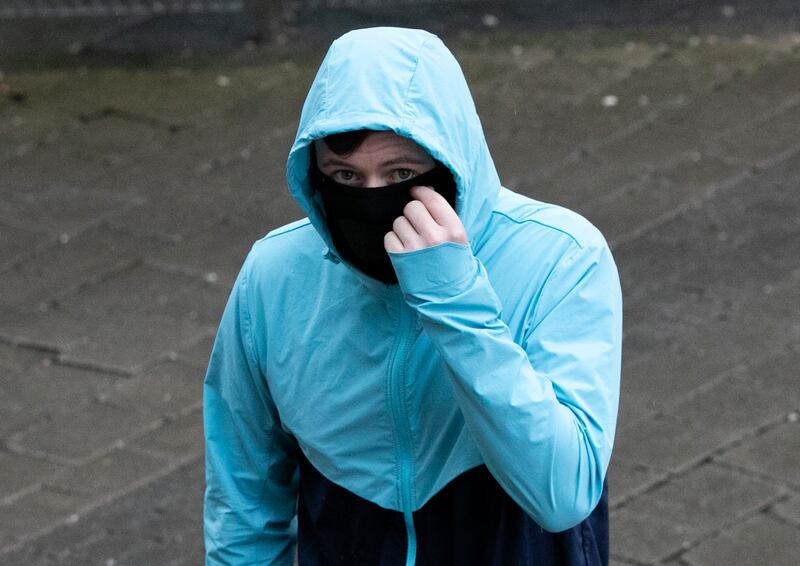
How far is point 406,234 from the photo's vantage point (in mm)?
1798

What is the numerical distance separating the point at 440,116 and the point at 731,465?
2.45 m

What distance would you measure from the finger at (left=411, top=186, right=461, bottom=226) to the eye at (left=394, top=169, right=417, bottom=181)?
0.04m

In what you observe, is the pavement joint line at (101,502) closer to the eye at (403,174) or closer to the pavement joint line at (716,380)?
the pavement joint line at (716,380)

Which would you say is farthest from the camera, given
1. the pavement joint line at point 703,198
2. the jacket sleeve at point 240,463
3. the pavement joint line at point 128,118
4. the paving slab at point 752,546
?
the pavement joint line at point 128,118

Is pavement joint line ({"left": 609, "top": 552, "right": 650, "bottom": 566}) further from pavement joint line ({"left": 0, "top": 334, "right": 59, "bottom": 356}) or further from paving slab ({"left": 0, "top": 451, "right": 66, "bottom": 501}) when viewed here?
pavement joint line ({"left": 0, "top": 334, "right": 59, "bottom": 356})

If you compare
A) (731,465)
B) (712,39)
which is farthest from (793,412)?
(712,39)

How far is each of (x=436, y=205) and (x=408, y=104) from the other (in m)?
0.14

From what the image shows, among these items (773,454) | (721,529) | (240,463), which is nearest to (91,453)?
(721,529)

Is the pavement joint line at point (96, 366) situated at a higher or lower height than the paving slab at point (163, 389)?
lower

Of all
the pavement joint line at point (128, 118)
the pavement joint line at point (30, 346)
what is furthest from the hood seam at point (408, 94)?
the pavement joint line at point (128, 118)

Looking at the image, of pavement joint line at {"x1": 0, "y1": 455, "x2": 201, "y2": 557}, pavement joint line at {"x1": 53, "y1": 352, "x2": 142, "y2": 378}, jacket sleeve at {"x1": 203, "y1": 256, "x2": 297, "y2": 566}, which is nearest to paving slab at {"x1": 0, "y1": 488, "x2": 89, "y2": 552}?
pavement joint line at {"x1": 0, "y1": 455, "x2": 201, "y2": 557}

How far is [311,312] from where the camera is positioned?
2.06 m

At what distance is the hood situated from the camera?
6.03 feet

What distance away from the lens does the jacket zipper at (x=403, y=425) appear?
1961 millimetres
